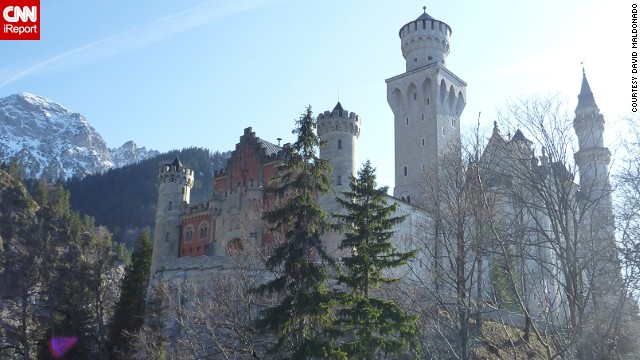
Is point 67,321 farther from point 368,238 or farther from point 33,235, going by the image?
point 33,235

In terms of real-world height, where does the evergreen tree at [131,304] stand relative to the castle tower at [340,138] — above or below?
below

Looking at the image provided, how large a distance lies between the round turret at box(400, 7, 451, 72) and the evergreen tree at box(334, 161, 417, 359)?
2877 centimetres

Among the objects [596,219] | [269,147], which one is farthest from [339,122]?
[596,219]

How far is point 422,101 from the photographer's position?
53.9 metres

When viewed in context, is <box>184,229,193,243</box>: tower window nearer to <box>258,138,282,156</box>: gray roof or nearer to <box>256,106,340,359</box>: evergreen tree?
<box>258,138,282,156</box>: gray roof

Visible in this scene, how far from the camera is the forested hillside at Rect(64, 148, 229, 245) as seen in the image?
15438 cm

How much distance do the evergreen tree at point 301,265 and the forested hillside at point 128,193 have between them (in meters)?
127

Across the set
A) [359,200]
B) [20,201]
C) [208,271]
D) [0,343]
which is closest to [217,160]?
[20,201]

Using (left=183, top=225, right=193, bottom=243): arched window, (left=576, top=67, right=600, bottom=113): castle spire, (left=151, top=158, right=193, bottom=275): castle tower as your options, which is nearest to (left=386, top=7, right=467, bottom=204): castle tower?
(left=576, top=67, right=600, bottom=113): castle spire

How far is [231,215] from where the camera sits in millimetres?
A: 48469

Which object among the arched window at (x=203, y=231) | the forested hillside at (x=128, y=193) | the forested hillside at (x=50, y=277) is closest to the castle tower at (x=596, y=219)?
the arched window at (x=203, y=231)

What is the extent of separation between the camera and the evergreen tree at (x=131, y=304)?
42.8 metres

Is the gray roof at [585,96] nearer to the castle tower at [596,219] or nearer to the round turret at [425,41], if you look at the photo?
the castle tower at [596,219]

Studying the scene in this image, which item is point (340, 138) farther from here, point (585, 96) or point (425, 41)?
point (585, 96)
